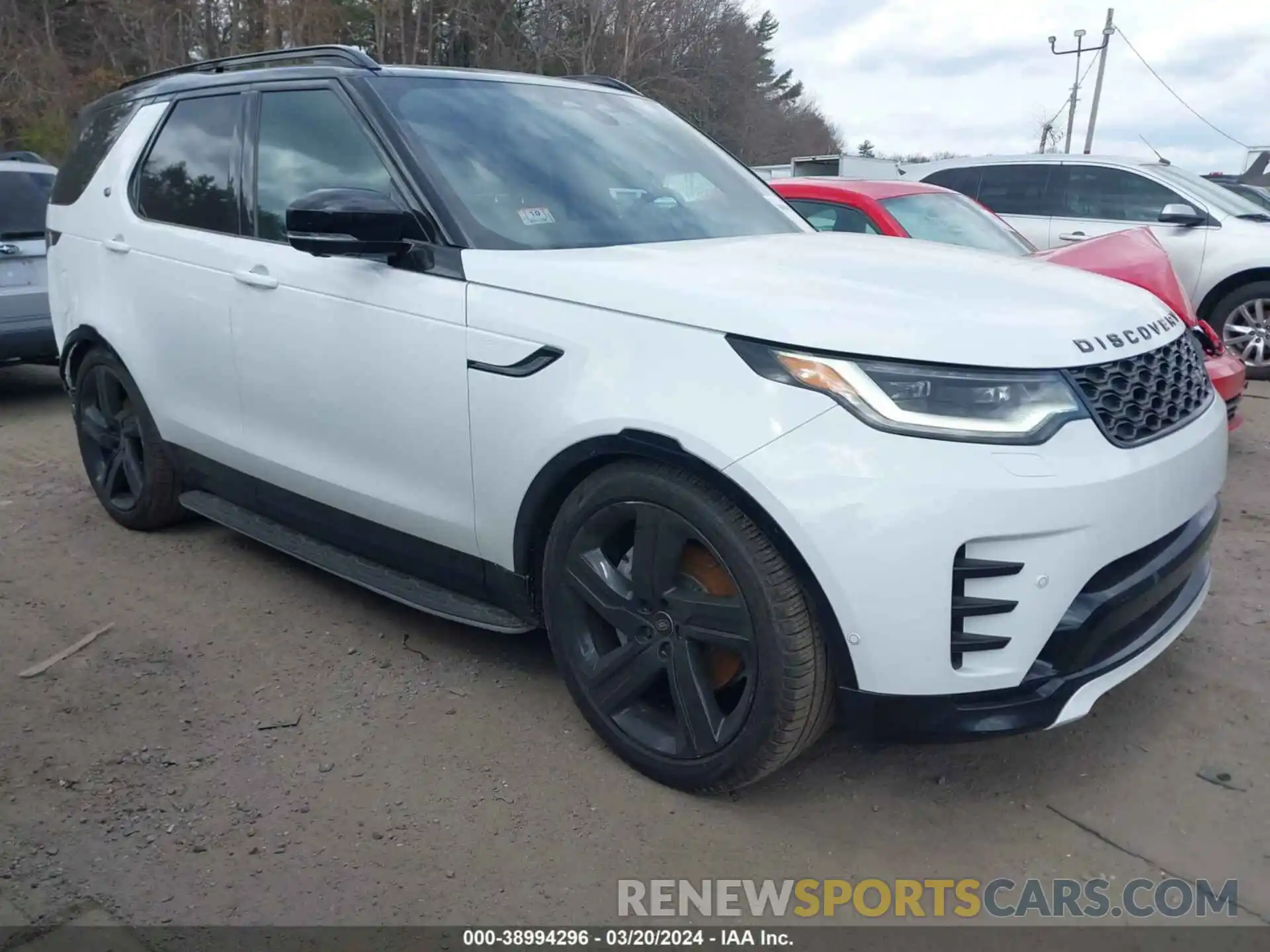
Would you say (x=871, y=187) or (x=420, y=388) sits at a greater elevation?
(x=871, y=187)

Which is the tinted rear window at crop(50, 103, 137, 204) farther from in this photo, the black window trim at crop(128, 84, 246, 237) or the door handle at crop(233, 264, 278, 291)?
the door handle at crop(233, 264, 278, 291)

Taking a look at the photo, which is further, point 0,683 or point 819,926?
point 0,683

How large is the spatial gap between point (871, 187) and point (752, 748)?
480cm

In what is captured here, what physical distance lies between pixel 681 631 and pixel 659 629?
78 millimetres

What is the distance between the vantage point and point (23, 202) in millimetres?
7363

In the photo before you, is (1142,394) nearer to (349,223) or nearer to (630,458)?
(630,458)

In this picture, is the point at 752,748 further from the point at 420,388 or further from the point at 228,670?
the point at 228,670

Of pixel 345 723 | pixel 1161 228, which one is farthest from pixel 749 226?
pixel 1161 228

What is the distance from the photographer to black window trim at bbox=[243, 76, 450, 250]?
9.95 feet

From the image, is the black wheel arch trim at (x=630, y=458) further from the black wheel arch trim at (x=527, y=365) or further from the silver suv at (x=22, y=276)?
the silver suv at (x=22, y=276)

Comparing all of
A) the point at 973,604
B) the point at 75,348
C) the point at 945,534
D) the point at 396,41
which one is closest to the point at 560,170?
the point at 945,534

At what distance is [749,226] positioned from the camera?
357cm

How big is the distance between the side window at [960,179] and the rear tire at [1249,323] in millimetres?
2317

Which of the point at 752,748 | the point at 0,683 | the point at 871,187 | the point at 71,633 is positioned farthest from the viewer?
the point at 871,187
